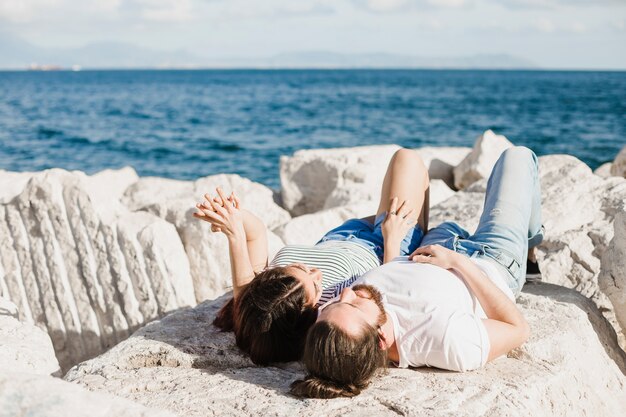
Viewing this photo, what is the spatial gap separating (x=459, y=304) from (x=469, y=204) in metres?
2.40

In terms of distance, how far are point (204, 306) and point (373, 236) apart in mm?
1131

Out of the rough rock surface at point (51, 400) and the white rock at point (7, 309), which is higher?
the rough rock surface at point (51, 400)

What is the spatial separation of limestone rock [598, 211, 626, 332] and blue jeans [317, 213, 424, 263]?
1094 millimetres

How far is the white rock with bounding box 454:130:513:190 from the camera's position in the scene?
28.7ft

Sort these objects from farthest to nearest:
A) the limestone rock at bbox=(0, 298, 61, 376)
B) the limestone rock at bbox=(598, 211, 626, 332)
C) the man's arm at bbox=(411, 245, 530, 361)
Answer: the limestone rock at bbox=(598, 211, 626, 332)
the limestone rock at bbox=(0, 298, 61, 376)
the man's arm at bbox=(411, 245, 530, 361)

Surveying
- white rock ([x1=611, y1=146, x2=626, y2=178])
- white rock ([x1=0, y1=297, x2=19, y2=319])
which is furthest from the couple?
white rock ([x1=611, y1=146, x2=626, y2=178])

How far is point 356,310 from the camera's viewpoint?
3029mm

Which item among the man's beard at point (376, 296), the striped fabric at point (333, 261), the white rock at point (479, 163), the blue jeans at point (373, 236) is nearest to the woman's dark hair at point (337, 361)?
the man's beard at point (376, 296)

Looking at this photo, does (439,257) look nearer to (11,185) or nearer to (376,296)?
(376,296)

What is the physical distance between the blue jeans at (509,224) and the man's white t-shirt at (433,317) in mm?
583

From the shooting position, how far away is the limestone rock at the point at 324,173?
8219mm

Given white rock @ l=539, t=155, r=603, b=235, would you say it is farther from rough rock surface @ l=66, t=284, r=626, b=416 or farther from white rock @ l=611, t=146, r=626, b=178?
white rock @ l=611, t=146, r=626, b=178

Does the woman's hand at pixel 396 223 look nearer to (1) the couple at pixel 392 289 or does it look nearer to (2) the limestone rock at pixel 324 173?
(1) the couple at pixel 392 289

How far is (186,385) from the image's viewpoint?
10.5 ft
